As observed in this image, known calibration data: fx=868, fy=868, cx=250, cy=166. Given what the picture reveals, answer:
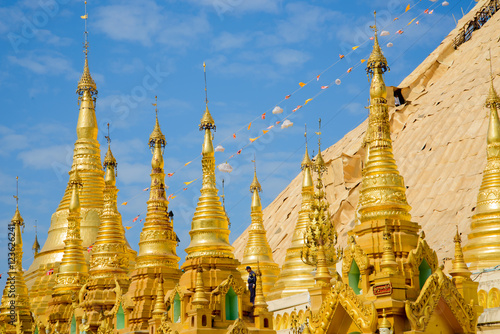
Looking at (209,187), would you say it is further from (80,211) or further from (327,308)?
(80,211)

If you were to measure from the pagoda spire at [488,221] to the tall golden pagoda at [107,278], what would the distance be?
13610 mm

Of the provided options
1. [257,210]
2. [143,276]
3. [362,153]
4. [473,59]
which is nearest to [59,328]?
[143,276]

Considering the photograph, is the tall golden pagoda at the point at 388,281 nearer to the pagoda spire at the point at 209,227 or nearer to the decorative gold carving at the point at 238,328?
the decorative gold carving at the point at 238,328

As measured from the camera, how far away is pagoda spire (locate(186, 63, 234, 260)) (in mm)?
29734

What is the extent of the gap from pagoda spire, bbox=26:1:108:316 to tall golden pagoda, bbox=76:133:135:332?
5.85 metres

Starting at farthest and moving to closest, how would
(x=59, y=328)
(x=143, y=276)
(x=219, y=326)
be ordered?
(x=59, y=328) < (x=143, y=276) < (x=219, y=326)

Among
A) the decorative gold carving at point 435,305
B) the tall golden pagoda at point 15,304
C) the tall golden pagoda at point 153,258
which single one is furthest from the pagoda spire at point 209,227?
the tall golden pagoda at point 15,304

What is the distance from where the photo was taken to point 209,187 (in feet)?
102

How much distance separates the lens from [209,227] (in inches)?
1184

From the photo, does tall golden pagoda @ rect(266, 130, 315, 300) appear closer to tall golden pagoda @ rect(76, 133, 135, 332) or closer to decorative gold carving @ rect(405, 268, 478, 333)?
tall golden pagoda @ rect(76, 133, 135, 332)

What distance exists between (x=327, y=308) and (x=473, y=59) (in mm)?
54744

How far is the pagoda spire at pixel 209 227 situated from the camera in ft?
97.6

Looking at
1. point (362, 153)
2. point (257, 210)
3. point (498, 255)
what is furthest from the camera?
point (362, 153)

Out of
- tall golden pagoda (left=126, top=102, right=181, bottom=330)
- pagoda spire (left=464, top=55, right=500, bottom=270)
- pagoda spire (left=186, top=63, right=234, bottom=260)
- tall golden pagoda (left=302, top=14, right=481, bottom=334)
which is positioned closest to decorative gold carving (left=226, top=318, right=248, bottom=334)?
pagoda spire (left=186, top=63, right=234, bottom=260)
